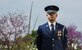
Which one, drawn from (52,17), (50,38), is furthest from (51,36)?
(52,17)

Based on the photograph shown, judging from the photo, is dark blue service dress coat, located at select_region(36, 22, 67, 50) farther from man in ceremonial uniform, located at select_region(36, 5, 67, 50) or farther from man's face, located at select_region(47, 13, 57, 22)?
man's face, located at select_region(47, 13, 57, 22)

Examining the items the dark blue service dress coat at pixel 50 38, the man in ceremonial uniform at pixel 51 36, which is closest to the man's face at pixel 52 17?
the man in ceremonial uniform at pixel 51 36

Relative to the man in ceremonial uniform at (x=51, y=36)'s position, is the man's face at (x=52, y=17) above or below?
A: above

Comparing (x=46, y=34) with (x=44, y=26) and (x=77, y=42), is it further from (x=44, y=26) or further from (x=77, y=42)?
(x=77, y=42)

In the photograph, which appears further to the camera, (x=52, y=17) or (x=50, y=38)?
(x=50, y=38)

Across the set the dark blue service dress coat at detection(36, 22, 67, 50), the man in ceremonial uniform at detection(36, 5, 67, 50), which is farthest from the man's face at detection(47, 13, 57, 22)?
the dark blue service dress coat at detection(36, 22, 67, 50)

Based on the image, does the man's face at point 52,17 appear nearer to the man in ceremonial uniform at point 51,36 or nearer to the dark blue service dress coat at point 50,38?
the man in ceremonial uniform at point 51,36

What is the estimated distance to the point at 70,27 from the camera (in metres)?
23.4

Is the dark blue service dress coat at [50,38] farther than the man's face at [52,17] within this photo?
Yes

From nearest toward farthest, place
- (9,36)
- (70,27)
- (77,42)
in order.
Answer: (9,36), (77,42), (70,27)

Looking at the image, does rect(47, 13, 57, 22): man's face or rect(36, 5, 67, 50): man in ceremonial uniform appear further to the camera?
rect(36, 5, 67, 50): man in ceremonial uniform

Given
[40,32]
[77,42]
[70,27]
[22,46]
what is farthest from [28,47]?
[40,32]

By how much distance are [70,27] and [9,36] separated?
6444 mm

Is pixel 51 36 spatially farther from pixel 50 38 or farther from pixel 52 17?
pixel 52 17
